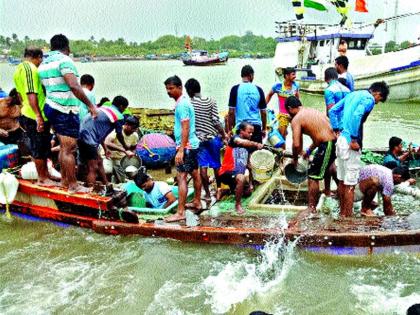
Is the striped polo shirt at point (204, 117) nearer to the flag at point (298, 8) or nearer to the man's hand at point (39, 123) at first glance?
the man's hand at point (39, 123)

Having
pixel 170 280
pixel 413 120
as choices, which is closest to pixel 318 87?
pixel 413 120

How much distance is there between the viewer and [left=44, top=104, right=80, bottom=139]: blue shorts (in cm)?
558

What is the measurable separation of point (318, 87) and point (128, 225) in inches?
828

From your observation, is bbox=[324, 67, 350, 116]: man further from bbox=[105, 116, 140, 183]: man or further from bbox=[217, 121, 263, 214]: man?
bbox=[105, 116, 140, 183]: man

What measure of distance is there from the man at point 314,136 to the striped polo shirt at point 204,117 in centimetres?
100

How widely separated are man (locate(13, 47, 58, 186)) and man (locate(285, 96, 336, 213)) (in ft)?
10.0

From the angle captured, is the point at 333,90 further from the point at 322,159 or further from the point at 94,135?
the point at 94,135

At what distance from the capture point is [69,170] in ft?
19.2

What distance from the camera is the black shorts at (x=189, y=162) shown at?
5.51m

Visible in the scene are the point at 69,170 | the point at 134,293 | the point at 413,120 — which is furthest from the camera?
the point at 413,120

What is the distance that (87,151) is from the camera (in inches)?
247

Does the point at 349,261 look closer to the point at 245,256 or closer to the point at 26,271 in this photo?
the point at 245,256

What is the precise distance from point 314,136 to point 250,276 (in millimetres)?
1806

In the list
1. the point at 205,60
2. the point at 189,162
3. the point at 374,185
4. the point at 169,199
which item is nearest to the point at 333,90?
the point at 374,185
